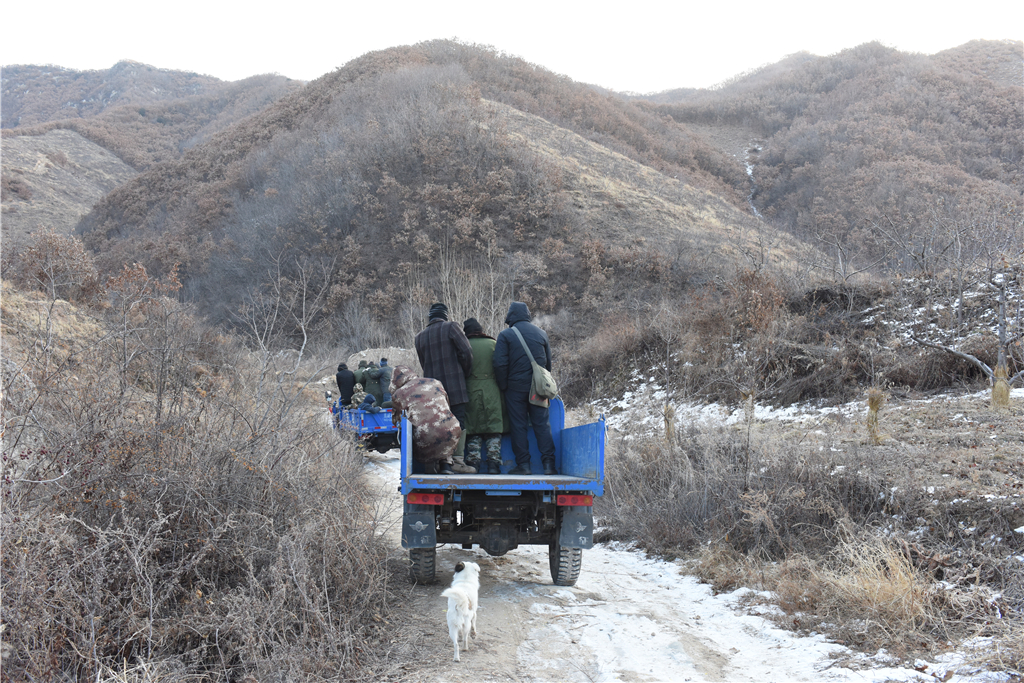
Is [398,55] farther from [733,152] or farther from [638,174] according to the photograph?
[733,152]

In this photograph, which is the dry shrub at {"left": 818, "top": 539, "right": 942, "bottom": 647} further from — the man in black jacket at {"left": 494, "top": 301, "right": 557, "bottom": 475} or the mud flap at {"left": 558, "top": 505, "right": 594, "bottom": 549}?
the man in black jacket at {"left": 494, "top": 301, "right": 557, "bottom": 475}

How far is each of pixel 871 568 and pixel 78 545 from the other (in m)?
5.31

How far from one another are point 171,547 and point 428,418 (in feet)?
7.02

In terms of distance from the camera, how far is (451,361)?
606cm

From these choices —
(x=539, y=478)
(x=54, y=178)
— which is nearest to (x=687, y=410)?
(x=539, y=478)

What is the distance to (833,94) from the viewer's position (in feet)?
187

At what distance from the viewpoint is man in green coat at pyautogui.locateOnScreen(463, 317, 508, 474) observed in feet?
20.2

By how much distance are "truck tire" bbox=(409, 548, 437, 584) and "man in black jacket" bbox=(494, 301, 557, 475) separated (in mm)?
1149

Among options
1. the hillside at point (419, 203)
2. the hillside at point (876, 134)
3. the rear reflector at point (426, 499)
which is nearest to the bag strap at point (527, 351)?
the rear reflector at point (426, 499)

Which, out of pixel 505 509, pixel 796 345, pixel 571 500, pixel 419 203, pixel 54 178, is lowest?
pixel 505 509

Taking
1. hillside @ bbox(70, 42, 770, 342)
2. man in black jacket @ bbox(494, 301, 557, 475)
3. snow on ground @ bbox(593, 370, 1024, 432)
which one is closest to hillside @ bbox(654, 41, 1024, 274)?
hillside @ bbox(70, 42, 770, 342)

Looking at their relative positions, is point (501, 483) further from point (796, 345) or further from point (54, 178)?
point (54, 178)

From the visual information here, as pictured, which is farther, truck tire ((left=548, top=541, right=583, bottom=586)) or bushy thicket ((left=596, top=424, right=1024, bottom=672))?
truck tire ((left=548, top=541, right=583, bottom=586))

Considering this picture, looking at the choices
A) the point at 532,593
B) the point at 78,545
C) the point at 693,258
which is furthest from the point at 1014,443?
the point at 693,258
